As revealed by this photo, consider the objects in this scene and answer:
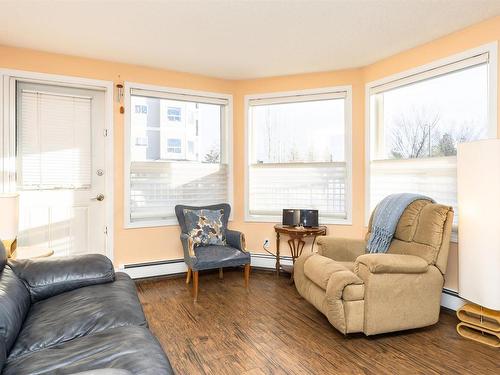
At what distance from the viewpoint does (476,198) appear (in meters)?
2.41

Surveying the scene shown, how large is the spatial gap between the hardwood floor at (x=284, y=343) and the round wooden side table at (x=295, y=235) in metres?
0.68

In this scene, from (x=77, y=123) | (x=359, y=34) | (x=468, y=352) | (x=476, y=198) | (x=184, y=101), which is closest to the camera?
(x=468, y=352)

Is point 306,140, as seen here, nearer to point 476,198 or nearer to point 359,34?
point 359,34

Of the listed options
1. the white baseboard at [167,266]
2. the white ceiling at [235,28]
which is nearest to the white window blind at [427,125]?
the white ceiling at [235,28]

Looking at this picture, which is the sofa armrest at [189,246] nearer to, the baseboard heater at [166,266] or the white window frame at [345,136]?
the baseboard heater at [166,266]

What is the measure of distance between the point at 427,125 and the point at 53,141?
3904 millimetres

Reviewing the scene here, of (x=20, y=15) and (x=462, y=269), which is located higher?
(x=20, y=15)

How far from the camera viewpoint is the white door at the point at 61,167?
3.38m

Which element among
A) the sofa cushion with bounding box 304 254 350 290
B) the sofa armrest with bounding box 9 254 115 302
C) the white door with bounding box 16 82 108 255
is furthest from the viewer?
the white door with bounding box 16 82 108 255

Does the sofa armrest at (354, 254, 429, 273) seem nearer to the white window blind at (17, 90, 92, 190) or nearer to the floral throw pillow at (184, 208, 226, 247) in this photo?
the floral throw pillow at (184, 208, 226, 247)

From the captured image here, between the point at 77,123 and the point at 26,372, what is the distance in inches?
118

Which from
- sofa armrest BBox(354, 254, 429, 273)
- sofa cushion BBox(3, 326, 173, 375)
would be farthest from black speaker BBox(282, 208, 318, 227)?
sofa cushion BBox(3, 326, 173, 375)

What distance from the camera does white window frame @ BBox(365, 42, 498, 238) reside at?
267cm

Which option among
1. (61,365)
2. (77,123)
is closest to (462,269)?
(61,365)
